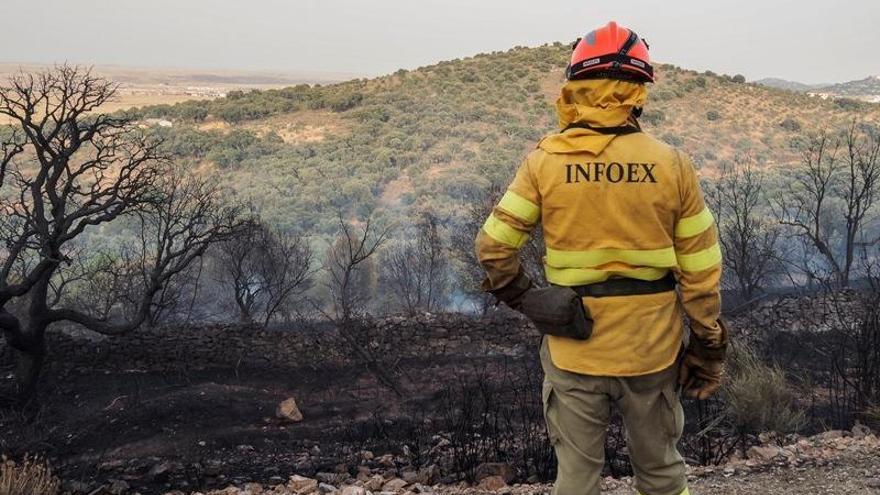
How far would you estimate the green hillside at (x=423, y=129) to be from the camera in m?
32.6

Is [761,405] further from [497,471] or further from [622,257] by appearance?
[622,257]

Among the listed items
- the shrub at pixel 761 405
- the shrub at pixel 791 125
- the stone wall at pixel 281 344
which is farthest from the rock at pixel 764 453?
the shrub at pixel 791 125

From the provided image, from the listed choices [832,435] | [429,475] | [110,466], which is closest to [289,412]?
[110,466]

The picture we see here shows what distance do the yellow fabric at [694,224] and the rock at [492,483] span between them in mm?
3019

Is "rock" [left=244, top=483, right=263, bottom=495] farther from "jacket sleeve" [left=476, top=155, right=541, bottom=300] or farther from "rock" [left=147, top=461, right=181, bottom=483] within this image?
"jacket sleeve" [left=476, top=155, right=541, bottom=300]

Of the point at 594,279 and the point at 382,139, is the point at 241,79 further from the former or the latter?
the point at 594,279

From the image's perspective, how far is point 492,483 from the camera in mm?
4816

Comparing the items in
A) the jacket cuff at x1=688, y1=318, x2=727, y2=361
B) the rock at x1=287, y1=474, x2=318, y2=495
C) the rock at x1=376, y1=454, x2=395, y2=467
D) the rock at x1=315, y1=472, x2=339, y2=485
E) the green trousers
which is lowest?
the rock at x1=376, y1=454, x2=395, y2=467

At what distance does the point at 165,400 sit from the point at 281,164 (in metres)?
27.5

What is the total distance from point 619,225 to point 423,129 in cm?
3853

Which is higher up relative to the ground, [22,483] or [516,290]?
[516,290]

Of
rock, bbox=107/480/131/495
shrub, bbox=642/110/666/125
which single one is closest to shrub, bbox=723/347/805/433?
rock, bbox=107/480/131/495

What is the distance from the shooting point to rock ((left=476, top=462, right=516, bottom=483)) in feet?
16.7

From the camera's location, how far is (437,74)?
1940 inches
